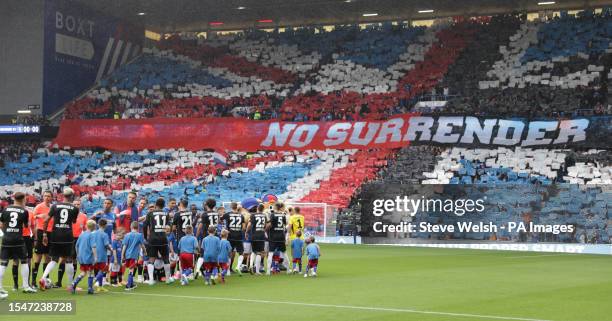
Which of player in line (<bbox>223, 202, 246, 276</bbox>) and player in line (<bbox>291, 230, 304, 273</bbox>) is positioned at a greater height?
player in line (<bbox>223, 202, 246, 276</bbox>)

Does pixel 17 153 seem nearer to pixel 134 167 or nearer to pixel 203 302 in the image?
pixel 134 167

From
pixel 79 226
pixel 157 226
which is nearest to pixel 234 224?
pixel 157 226

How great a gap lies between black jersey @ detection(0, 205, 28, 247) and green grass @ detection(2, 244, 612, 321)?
1006 mm

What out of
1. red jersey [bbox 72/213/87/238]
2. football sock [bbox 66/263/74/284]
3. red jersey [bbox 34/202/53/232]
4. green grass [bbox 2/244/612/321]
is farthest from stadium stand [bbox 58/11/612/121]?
football sock [bbox 66/263/74/284]

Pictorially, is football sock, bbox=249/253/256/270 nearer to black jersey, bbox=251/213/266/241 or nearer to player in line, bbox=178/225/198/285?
black jersey, bbox=251/213/266/241

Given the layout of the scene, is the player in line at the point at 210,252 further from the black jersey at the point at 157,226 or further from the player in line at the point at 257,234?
the player in line at the point at 257,234

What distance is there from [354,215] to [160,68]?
85.7ft

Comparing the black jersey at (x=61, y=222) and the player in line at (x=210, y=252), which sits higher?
the black jersey at (x=61, y=222)

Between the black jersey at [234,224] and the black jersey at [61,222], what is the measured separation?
5434 millimetres

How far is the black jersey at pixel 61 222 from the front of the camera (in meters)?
18.6

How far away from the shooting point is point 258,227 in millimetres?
23750

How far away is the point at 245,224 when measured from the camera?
2411 centimetres

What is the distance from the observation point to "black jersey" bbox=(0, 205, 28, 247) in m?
17.7

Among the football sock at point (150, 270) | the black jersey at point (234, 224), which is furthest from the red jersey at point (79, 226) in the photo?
the black jersey at point (234, 224)
